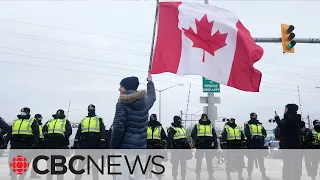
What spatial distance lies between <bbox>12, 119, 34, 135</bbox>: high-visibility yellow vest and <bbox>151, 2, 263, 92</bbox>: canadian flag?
4514mm

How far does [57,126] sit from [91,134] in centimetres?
95

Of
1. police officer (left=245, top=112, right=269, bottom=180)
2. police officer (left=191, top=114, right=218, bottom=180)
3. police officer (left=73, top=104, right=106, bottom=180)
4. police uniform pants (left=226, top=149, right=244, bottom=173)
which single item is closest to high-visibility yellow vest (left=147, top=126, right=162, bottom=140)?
police officer (left=191, top=114, right=218, bottom=180)

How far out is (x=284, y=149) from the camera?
8430 millimetres

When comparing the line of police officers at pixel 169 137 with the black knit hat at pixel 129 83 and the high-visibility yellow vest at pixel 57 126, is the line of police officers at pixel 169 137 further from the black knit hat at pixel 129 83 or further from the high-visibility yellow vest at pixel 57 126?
the black knit hat at pixel 129 83

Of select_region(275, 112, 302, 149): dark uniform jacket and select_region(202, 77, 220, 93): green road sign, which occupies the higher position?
select_region(202, 77, 220, 93): green road sign

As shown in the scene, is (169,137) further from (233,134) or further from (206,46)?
(206,46)

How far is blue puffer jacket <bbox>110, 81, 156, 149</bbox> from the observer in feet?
16.3

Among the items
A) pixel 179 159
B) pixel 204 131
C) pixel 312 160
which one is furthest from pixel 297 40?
pixel 179 159

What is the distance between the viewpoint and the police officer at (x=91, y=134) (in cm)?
899

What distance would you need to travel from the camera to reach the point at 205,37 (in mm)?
7035

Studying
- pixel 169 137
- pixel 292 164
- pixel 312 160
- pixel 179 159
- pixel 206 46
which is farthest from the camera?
pixel 312 160

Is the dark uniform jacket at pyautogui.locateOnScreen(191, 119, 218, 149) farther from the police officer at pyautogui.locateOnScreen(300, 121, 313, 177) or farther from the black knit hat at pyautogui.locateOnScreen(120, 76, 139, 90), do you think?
the black knit hat at pyautogui.locateOnScreen(120, 76, 139, 90)

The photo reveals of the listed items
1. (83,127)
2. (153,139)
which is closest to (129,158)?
(83,127)

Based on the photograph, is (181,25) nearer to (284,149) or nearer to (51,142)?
(284,149)
